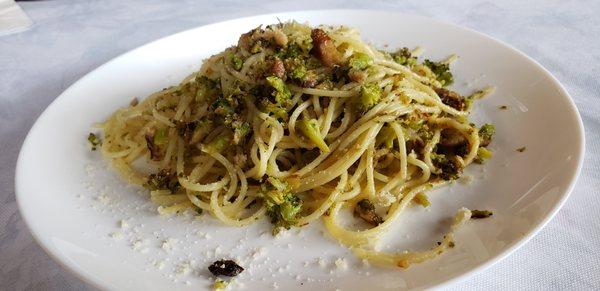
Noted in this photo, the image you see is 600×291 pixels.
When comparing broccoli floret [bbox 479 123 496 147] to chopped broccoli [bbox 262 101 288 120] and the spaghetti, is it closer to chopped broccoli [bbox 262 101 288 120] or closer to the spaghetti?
the spaghetti

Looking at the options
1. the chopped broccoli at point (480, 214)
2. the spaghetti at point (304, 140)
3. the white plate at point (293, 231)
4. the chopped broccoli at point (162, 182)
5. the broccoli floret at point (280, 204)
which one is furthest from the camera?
the chopped broccoli at point (162, 182)

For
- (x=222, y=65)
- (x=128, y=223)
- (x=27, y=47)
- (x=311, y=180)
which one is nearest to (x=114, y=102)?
(x=222, y=65)

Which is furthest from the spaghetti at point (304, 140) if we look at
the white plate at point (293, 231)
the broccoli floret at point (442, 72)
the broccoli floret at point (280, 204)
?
the broccoli floret at point (442, 72)

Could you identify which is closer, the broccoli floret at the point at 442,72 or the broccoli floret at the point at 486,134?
the broccoli floret at the point at 486,134

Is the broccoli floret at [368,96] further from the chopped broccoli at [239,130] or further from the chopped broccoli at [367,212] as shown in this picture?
the chopped broccoli at [239,130]

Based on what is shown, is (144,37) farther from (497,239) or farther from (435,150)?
(497,239)

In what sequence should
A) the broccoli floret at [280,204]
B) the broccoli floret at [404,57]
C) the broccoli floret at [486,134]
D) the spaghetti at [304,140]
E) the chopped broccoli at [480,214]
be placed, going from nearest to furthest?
the chopped broccoli at [480,214] < the broccoli floret at [280,204] < the spaghetti at [304,140] < the broccoli floret at [486,134] < the broccoli floret at [404,57]

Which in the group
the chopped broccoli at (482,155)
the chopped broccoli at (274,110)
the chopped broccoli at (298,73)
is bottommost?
the chopped broccoli at (482,155)

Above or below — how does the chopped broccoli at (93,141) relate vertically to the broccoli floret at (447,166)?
below

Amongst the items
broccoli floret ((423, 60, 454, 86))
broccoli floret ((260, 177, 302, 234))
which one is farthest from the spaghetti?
broccoli floret ((423, 60, 454, 86))
